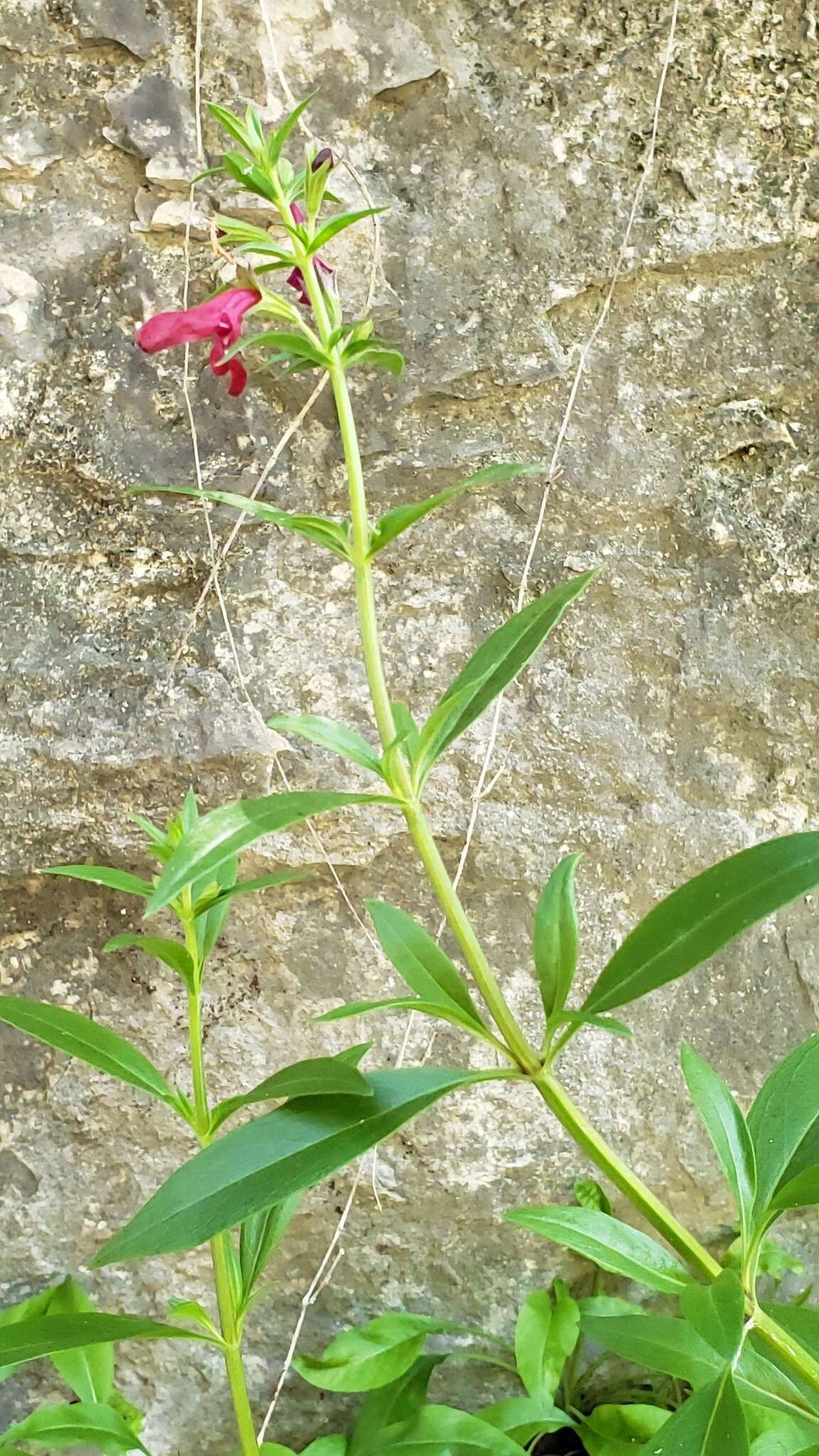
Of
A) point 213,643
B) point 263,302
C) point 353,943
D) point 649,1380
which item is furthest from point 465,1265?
point 263,302

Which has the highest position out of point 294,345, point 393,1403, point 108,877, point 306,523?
point 294,345

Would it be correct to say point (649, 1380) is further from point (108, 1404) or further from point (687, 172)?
point (687, 172)

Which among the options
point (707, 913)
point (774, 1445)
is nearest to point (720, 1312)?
point (707, 913)

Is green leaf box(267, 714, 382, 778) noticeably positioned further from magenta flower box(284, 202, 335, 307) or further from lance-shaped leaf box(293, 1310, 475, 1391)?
lance-shaped leaf box(293, 1310, 475, 1391)

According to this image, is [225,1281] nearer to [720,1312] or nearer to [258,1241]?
[258,1241]

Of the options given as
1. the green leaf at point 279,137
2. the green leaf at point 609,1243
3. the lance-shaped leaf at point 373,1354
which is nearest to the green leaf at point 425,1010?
the green leaf at point 609,1243

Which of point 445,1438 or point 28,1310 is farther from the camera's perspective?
point 28,1310

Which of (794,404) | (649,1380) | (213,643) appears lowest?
(649,1380)
